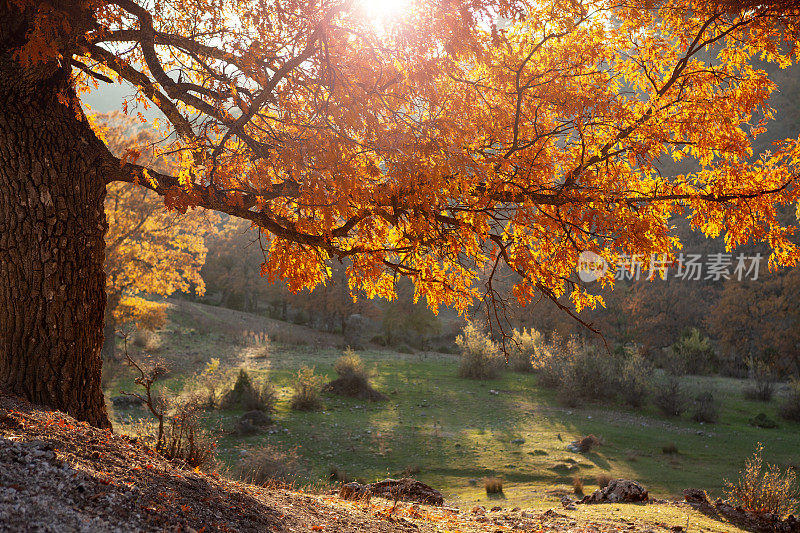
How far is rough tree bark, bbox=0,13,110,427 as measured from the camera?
409 cm

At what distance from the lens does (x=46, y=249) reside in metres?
4.13

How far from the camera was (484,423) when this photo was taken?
12055 mm

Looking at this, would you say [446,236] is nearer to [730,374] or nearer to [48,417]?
[48,417]

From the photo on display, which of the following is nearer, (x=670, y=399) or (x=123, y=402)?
(x=123, y=402)

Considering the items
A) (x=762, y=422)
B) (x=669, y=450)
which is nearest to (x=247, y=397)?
(x=669, y=450)

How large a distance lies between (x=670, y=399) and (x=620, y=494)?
8.21 m

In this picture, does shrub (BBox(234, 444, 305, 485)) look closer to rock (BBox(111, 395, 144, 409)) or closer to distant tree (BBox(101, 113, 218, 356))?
rock (BBox(111, 395, 144, 409))

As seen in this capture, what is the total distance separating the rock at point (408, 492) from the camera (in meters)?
5.97

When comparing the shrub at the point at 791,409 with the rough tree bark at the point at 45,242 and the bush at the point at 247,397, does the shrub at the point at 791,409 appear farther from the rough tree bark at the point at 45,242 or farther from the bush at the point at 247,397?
the rough tree bark at the point at 45,242

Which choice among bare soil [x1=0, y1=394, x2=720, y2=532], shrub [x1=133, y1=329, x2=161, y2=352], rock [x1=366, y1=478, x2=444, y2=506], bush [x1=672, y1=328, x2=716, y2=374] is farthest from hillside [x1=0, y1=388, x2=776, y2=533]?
bush [x1=672, y1=328, x2=716, y2=374]

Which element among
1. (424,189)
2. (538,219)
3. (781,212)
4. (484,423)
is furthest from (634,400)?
(781,212)

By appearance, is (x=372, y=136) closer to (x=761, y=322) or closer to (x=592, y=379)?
(x=592, y=379)

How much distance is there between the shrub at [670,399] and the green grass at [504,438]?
29 centimetres

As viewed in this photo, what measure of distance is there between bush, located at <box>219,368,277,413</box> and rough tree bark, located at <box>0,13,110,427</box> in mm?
7495
